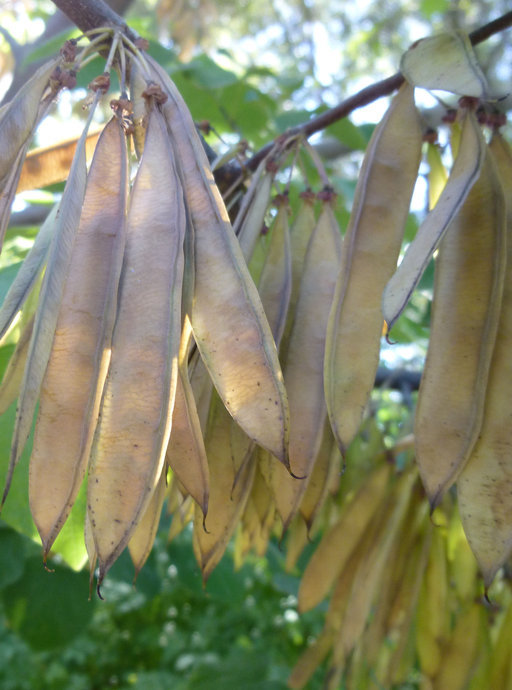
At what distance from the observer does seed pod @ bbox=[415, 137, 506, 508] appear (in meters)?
0.96

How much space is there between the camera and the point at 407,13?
10.4 m

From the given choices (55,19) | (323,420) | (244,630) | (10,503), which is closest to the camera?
(323,420)

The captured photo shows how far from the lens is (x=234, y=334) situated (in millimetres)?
903

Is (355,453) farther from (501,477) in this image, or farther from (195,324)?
(195,324)

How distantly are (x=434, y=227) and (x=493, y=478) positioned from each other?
0.38m

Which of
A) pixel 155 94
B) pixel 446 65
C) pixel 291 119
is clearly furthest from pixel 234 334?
pixel 291 119

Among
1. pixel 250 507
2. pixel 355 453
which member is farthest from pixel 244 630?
pixel 250 507

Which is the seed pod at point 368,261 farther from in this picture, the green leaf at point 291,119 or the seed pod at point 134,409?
the green leaf at point 291,119

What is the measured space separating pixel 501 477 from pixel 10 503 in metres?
0.97

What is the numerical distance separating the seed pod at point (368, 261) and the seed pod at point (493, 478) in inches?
7.3

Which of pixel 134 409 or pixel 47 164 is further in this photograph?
pixel 47 164

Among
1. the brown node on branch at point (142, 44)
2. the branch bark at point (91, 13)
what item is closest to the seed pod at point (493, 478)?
the brown node on branch at point (142, 44)

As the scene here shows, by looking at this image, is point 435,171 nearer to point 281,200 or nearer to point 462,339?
point 281,200

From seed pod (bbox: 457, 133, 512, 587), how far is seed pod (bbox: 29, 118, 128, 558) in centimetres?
56
